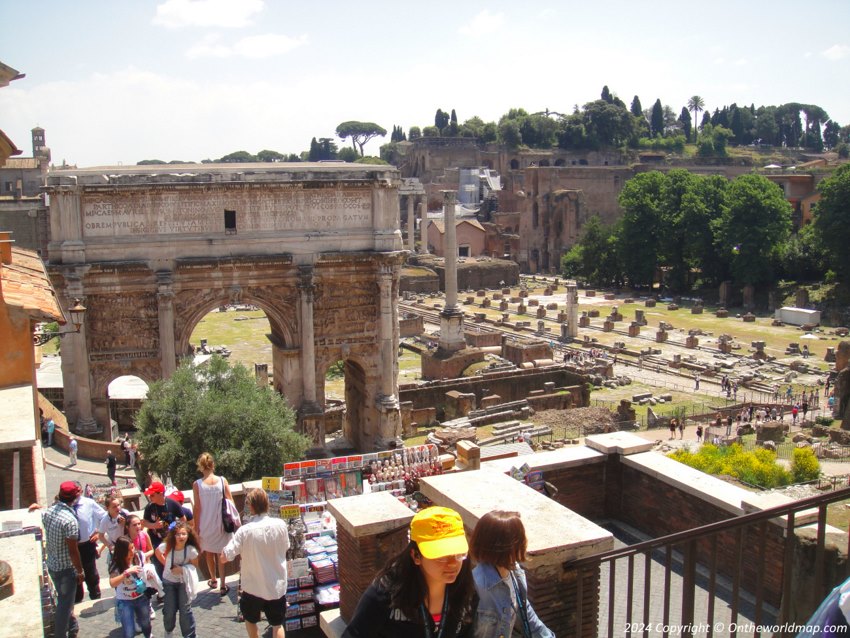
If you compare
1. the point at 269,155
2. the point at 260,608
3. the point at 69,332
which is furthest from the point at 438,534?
the point at 269,155

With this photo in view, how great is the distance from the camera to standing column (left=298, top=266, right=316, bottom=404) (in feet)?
66.8

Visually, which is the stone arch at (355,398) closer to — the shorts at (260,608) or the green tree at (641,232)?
the shorts at (260,608)

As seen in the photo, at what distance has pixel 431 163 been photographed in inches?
4218

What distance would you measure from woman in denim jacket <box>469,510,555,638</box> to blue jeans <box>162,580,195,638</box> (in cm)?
353

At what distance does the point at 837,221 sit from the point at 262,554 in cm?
4858

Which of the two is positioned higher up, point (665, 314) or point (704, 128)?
point (704, 128)

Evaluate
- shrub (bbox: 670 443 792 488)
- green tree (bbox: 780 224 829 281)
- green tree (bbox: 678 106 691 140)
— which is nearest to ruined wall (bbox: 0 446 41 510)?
shrub (bbox: 670 443 792 488)

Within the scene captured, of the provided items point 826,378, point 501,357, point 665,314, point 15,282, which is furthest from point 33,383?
point 665,314

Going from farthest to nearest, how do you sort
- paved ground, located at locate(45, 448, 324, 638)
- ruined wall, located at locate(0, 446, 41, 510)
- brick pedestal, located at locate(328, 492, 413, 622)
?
ruined wall, located at locate(0, 446, 41, 510)
paved ground, located at locate(45, 448, 324, 638)
brick pedestal, located at locate(328, 492, 413, 622)

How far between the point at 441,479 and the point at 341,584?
3.56 feet

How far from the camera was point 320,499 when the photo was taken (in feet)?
34.7

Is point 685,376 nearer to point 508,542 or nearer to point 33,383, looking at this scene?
point 33,383

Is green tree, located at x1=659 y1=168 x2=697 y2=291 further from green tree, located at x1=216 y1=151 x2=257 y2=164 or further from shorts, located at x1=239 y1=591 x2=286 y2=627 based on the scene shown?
green tree, located at x1=216 y1=151 x2=257 y2=164

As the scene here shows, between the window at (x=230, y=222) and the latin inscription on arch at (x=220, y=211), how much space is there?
0.08 m
